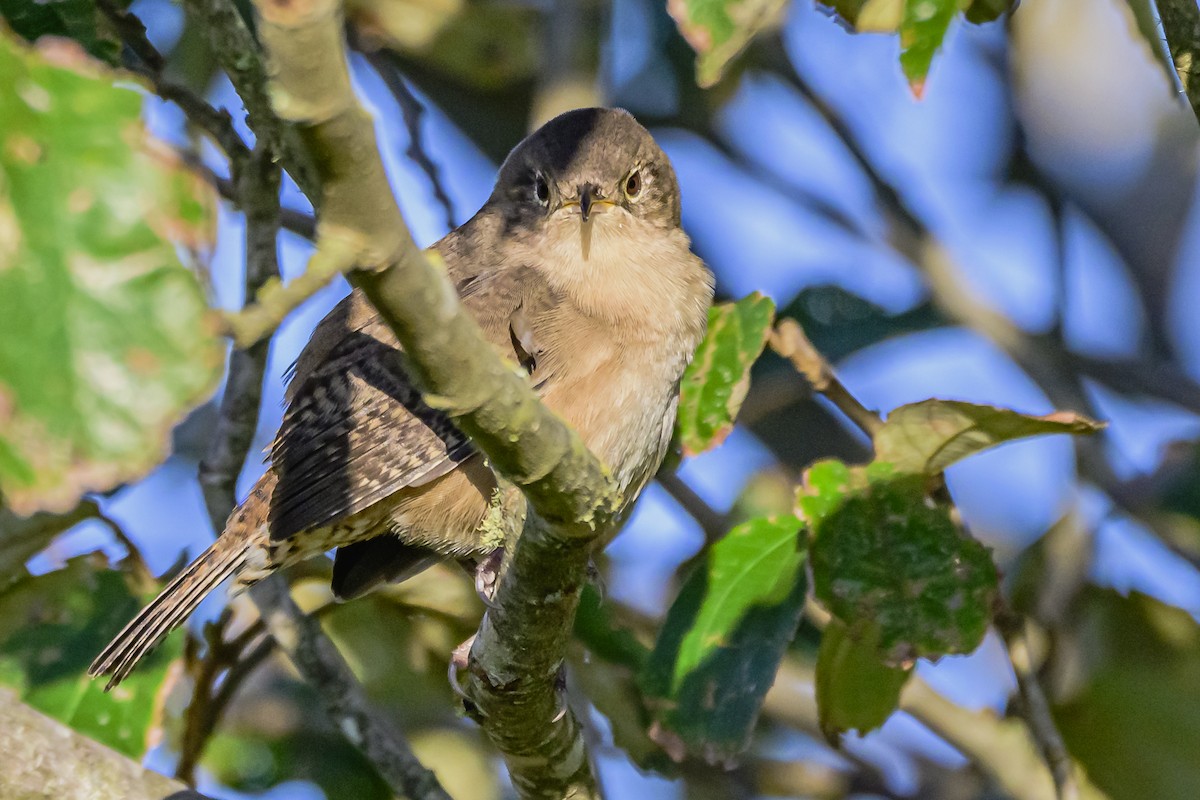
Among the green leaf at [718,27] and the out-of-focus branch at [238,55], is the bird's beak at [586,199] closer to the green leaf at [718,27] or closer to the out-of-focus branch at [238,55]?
the out-of-focus branch at [238,55]

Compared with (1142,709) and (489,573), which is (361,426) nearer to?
(489,573)

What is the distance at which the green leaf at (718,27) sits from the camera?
8.91 ft

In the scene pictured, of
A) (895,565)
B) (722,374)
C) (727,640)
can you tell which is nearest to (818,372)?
(722,374)

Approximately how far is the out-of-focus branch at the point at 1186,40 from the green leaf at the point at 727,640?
139 centimetres

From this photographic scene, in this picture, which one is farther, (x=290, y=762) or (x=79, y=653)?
(x=290, y=762)

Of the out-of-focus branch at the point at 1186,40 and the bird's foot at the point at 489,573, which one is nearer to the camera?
the out-of-focus branch at the point at 1186,40

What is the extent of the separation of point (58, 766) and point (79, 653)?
723mm

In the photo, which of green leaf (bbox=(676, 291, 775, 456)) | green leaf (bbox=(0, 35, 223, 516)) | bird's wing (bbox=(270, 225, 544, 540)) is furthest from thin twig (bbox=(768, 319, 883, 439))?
green leaf (bbox=(0, 35, 223, 516))

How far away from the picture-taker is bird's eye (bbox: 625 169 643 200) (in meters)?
3.97

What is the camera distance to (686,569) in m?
4.57

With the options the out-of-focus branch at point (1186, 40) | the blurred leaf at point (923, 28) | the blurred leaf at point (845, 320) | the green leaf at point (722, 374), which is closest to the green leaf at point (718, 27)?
the blurred leaf at point (923, 28)

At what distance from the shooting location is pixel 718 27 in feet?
8.96

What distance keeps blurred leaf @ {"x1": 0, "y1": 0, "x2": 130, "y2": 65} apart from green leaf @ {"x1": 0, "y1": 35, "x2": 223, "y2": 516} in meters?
1.84

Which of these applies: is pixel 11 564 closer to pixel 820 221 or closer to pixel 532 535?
pixel 532 535
